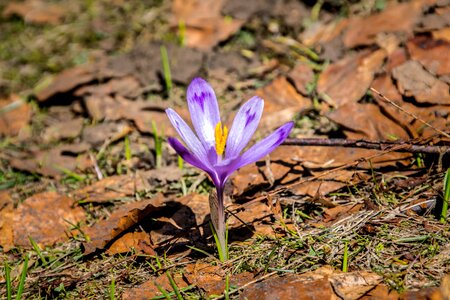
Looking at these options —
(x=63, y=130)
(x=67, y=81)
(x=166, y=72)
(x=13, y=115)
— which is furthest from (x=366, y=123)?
(x=13, y=115)

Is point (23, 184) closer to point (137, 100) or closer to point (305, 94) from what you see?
point (137, 100)

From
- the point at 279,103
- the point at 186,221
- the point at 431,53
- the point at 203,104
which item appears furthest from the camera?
the point at 279,103

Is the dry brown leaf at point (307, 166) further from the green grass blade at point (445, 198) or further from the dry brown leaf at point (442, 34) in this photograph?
the dry brown leaf at point (442, 34)

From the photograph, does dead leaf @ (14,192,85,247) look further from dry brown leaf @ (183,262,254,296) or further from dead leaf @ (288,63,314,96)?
dead leaf @ (288,63,314,96)

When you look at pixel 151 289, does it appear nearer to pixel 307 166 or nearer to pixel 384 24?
pixel 307 166

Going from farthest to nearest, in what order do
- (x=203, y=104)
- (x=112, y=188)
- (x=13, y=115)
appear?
(x=13, y=115), (x=112, y=188), (x=203, y=104)

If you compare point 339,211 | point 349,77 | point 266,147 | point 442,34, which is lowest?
point 339,211

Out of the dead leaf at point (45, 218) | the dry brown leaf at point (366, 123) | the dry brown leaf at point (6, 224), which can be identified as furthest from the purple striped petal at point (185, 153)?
the dry brown leaf at point (6, 224)
